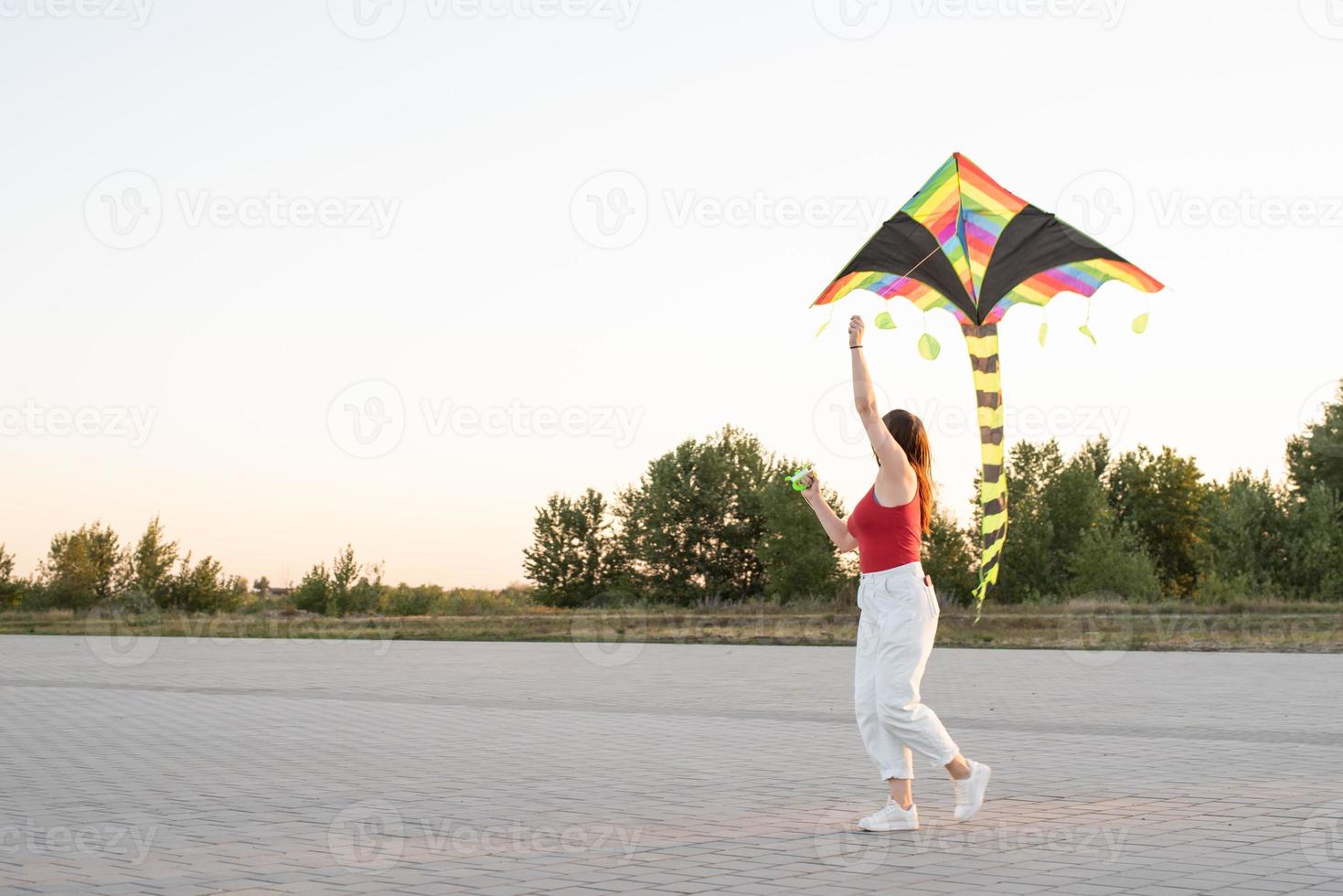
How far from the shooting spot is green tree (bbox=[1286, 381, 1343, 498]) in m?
54.8

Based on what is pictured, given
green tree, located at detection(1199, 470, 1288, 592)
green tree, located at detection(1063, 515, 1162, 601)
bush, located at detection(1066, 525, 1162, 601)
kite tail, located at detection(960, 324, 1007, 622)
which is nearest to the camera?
kite tail, located at detection(960, 324, 1007, 622)

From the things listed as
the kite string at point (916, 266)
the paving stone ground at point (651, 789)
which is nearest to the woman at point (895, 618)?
the paving stone ground at point (651, 789)

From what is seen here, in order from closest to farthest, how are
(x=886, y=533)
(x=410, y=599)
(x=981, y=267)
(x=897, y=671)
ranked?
(x=897, y=671), (x=886, y=533), (x=981, y=267), (x=410, y=599)

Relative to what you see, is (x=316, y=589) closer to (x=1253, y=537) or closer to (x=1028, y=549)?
(x=1028, y=549)

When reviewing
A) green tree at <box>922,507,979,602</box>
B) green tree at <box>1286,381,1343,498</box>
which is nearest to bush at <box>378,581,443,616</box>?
green tree at <box>922,507,979,602</box>

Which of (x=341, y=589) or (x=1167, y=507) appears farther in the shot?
(x=1167, y=507)

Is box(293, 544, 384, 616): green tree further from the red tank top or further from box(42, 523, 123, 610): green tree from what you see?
the red tank top

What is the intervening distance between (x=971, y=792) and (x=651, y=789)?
84.7 inches

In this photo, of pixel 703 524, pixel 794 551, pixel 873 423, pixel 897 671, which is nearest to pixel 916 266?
pixel 873 423

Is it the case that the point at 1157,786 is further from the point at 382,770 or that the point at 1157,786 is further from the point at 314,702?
the point at 314,702

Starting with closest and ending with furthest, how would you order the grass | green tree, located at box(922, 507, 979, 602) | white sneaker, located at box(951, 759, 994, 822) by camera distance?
white sneaker, located at box(951, 759, 994, 822), the grass, green tree, located at box(922, 507, 979, 602)

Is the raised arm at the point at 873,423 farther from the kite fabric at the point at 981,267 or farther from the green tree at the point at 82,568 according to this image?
the green tree at the point at 82,568

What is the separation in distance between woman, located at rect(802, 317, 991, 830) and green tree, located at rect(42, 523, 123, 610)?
54.0m

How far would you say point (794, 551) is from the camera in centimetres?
6675
